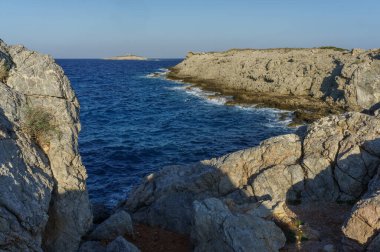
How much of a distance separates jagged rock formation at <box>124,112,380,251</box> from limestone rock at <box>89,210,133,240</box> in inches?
113

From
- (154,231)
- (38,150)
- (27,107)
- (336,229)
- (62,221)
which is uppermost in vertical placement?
(27,107)

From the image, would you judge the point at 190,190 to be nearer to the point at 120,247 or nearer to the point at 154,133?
the point at 120,247

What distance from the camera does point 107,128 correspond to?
54812 millimetres

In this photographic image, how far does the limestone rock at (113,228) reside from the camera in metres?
19.2

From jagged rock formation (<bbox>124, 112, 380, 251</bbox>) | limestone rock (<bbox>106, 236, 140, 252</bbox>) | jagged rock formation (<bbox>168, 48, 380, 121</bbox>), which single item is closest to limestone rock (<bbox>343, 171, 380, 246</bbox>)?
jagged rock formation (<bbox>124, 112, 380, 251</bbox>)

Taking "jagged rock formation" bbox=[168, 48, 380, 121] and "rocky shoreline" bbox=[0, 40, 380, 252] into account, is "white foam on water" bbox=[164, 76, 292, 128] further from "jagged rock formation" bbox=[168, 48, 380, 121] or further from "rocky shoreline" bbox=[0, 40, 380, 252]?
"rocky shoreline" bbox=[0, 40, 380, 252]

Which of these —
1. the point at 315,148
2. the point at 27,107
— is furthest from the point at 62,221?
the point at 315,148

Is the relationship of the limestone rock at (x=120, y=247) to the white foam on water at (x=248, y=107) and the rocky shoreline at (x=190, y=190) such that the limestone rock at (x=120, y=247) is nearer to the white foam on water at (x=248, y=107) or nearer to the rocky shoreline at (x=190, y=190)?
the rocky shoreline at (x=190, y=190)

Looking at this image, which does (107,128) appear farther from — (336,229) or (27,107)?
(336,229)

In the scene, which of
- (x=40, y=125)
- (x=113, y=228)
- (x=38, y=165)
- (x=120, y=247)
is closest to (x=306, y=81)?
(x=113, y=228)

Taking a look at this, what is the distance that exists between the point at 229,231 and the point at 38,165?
8.78 metres

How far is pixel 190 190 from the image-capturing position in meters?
23.9

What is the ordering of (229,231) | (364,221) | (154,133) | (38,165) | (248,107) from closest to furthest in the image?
(364,221)
(38,165)
(229,231)
(154,133)
(248,107)

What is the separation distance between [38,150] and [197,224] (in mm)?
8157
